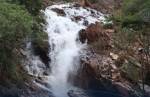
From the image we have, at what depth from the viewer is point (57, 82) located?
23250 mm

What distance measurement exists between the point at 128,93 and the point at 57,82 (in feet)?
12.9

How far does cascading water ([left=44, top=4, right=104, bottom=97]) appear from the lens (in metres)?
23.3

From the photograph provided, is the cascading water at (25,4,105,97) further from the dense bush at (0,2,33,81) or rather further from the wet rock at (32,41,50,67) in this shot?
the dense bush at (0,2,33,81)

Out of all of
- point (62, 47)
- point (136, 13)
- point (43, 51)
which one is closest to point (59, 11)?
→ point (62, 47)

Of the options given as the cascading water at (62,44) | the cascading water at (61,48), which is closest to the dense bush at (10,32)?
the cascading water at (61,48)

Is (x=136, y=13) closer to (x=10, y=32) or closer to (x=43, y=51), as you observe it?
(x=43, y=51)

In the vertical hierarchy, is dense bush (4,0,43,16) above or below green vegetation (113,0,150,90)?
above

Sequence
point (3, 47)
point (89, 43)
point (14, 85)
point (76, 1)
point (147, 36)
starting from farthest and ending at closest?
point (76, 1) → point (89, 43) → point (147, 36) → point (14, 85) → point (3, 47)

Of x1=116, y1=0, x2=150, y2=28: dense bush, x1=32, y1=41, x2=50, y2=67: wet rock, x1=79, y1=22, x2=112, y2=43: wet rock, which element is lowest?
x1=32, y1=41, x2=50, y2=67: wet rock

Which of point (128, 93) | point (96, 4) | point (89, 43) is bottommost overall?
point (128, 93)

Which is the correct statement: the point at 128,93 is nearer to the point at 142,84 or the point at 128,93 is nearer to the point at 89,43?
the point at 142,84

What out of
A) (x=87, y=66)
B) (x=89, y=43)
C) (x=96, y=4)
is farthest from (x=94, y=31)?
(x=96, y=4)

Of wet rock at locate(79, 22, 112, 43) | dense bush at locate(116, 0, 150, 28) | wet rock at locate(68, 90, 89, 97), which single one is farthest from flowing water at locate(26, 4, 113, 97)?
dense bush at locate(116, 0, 150, 28)

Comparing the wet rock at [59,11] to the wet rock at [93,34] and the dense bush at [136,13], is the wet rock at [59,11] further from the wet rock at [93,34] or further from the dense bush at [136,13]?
the dense bush at [136,13]
